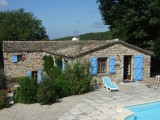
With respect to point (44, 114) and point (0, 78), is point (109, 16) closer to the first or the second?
point (0, 78)

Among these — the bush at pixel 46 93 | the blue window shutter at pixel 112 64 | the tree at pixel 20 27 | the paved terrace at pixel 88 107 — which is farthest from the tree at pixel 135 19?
the tree at pixel 20 27

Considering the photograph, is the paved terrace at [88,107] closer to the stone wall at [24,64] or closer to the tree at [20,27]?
the stone wall at [24,64]

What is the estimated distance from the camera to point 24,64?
23.9 metres

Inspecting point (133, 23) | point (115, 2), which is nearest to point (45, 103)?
point (133, 23)

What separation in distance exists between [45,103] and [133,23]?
11819mm

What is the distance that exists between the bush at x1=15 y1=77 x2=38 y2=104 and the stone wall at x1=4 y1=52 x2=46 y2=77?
36.7 ft

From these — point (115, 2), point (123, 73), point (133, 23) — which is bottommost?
point (123, 73)

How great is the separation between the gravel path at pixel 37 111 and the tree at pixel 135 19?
34.5ft

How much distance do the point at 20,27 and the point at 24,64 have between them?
16376 mm

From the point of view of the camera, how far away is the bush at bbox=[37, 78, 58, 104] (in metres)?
12.0

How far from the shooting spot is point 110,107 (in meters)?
11.4

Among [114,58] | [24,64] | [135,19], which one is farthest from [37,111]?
[24,64]

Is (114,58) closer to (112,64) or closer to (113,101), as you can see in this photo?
(112,64)

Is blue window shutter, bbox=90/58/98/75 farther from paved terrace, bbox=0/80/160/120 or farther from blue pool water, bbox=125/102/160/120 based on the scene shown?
blue pool water, bbox=125/102/160/120
